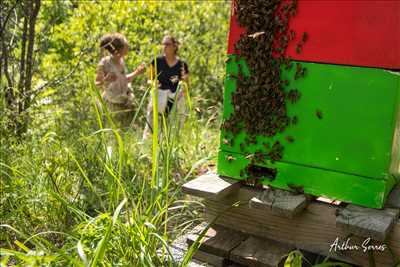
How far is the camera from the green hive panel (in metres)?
1.90

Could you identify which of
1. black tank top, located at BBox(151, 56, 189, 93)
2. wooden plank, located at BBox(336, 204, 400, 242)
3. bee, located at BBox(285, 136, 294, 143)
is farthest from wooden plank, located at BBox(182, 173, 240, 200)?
black tank top, located at BBox(151, 56, 189, 93)

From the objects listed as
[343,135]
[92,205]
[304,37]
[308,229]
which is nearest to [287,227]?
[308,229]

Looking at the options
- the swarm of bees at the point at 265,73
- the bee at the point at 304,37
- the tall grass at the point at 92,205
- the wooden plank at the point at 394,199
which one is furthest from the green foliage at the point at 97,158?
the wooden plank at the point at 394,199

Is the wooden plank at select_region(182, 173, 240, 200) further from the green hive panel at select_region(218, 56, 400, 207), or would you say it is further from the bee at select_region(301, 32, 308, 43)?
the bee at select_region(301, 32, 308, 43)

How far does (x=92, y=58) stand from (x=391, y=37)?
397 centimetres

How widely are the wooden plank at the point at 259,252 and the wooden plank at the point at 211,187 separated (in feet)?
0.87

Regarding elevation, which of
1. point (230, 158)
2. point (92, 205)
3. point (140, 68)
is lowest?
point (92, 205)

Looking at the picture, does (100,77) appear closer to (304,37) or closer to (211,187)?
(211,187)

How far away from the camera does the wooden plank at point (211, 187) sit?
83.3 inches

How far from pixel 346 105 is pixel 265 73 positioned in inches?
15.7

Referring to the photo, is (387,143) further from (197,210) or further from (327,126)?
(197,210)

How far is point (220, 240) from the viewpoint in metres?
2.19

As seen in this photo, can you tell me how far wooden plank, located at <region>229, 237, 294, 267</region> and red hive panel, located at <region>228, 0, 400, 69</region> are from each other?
0.90 meters

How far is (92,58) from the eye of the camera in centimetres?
523
